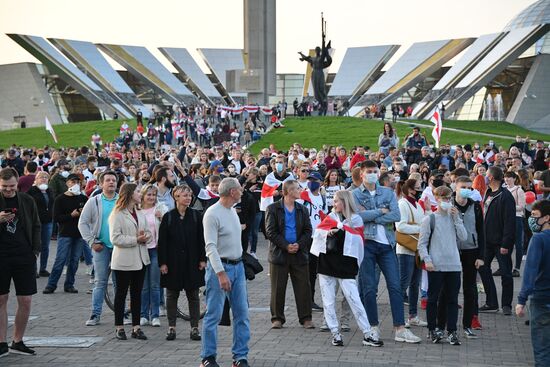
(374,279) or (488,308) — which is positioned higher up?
(374,279)

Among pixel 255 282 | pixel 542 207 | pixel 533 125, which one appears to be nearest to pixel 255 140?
pixel 533 125

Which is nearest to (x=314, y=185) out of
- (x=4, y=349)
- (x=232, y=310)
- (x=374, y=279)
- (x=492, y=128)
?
(x=374, y=279)

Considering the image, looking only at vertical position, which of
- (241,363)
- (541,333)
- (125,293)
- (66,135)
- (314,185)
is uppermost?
Result: (314,185)

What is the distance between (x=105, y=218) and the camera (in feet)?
35.2

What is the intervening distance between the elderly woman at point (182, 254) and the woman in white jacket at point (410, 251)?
232cm

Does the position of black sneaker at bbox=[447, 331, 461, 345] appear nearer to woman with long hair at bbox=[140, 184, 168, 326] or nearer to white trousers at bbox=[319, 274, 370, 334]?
white trousers at bbox=[319, 274, 370, 334]

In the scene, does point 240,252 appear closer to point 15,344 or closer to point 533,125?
point 15,344

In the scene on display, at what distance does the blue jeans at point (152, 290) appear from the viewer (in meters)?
10.4

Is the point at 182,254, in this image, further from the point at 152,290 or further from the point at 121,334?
the point at 152,290

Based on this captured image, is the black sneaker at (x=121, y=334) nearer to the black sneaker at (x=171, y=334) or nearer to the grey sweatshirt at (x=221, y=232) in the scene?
the black sneaker at (x=171, y=334)

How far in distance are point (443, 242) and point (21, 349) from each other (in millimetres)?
4181

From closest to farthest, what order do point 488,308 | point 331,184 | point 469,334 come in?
point 469,334 < point 488,308 < point 331,184

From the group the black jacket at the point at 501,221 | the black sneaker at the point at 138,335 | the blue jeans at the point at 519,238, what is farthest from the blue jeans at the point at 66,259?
the blue jeans at the point at 519,238

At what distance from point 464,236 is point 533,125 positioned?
52.8 meters
